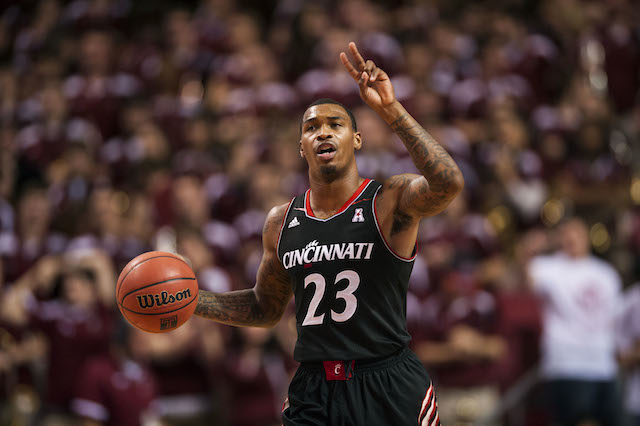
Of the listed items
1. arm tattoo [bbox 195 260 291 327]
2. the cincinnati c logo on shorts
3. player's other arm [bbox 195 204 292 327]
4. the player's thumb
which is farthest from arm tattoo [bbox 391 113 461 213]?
arm tattoo [bbox 195 260 291 327]

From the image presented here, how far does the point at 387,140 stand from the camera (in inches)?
383

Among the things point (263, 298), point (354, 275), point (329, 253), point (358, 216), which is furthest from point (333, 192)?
point (263, 298)

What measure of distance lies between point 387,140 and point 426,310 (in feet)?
9.19

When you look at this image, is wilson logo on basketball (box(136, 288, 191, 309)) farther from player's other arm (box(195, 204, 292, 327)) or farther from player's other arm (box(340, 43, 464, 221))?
player's other arm (box(340, 43, 464, 221))

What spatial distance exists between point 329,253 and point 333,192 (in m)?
0.33

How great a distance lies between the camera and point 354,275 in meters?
3.37

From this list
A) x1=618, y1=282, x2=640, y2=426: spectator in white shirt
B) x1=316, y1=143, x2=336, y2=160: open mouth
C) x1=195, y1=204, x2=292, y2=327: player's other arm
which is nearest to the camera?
x1=316, y1=143, x2=336, y2=160: open mouth

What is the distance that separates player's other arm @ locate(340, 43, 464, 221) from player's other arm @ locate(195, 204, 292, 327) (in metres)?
0.85

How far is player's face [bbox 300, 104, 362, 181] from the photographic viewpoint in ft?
11.4

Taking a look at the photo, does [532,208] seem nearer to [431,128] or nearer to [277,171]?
[431,128]

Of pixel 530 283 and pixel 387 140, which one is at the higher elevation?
pixel 387 140

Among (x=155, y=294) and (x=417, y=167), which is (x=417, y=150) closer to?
(x=417, y=167)

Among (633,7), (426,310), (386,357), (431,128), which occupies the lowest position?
(386,357)

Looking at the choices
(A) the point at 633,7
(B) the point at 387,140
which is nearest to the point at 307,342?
(B) the point at 387,140
